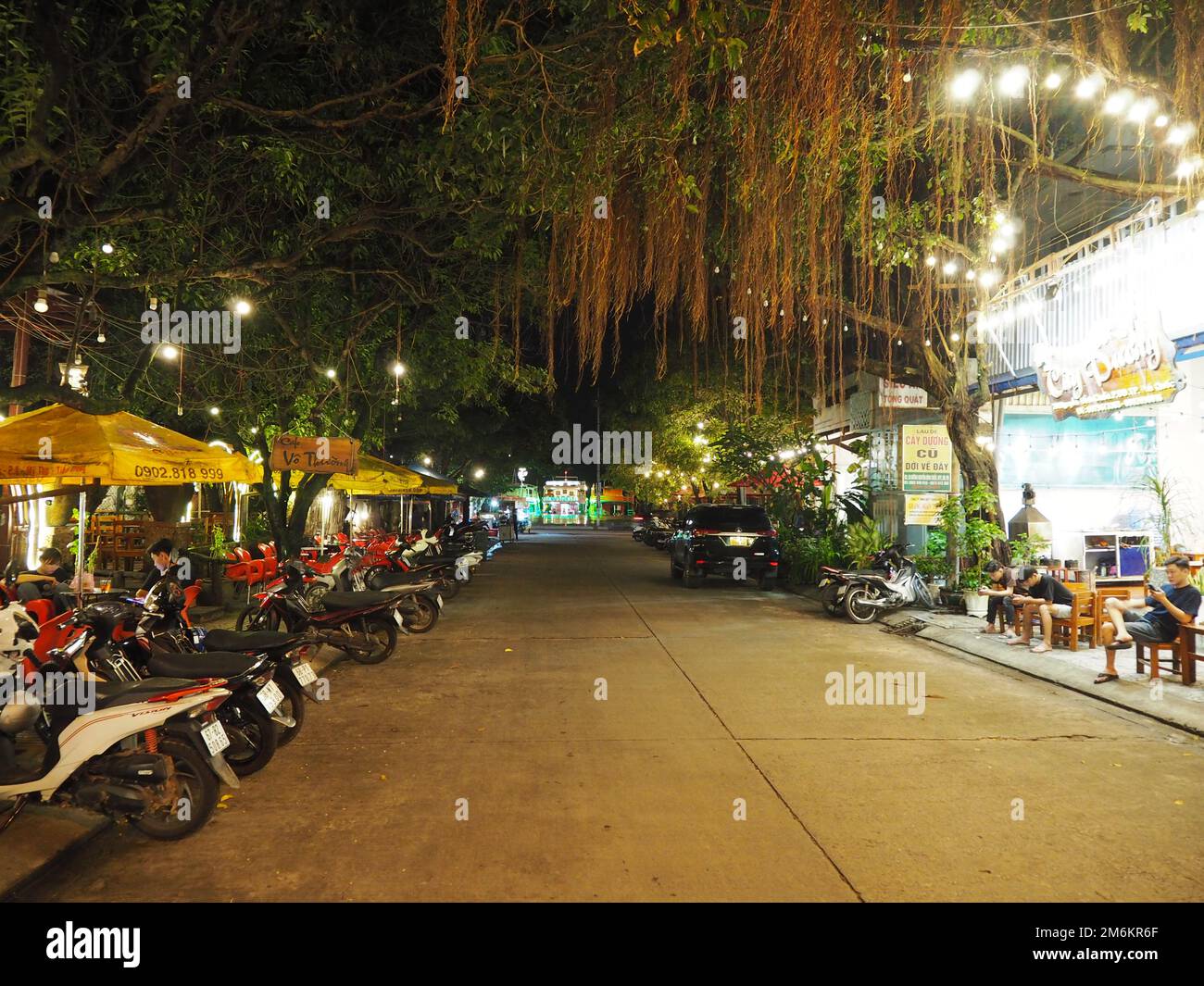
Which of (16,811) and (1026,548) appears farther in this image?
(1026,548)

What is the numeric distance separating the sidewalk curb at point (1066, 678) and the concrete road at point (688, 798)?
23 cm

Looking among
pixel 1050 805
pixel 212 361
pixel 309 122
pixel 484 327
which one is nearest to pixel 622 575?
pixel 484 327

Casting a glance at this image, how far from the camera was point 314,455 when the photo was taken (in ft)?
41.1

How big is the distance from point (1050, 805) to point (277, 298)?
13028mm

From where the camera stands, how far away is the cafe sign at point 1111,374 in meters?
9.01

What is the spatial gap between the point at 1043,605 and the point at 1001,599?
3.81 ft

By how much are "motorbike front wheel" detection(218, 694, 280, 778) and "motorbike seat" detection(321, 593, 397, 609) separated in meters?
3.85

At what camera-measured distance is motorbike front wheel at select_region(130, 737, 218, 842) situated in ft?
14.4

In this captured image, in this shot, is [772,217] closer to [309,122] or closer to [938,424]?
[309,122]

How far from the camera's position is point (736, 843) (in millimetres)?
4281

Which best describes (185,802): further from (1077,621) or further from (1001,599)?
(1001,599)

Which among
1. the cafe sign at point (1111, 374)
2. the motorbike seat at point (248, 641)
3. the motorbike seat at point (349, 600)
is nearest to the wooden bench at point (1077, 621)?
the cafe sign at point (1111, 374)

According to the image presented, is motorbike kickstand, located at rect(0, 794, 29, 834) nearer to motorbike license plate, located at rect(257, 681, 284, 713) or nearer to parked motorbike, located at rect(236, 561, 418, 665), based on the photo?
motorbike license plate, located at rect(257, 681, 284, 713)

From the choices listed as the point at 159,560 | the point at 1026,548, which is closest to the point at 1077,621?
the point at 1026,548
